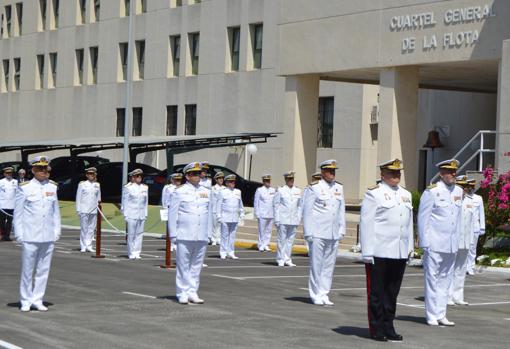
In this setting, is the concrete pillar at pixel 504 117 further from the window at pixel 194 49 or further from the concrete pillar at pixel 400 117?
the window at pixel 194 49

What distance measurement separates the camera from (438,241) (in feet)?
45.0

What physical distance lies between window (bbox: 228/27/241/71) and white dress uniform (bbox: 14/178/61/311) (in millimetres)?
32858

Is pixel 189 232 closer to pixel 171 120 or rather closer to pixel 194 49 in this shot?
pixel 194 49

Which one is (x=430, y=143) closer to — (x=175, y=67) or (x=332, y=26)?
(x=332, y=26)

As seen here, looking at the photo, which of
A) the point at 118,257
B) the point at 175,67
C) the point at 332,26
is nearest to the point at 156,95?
the point at 175,67

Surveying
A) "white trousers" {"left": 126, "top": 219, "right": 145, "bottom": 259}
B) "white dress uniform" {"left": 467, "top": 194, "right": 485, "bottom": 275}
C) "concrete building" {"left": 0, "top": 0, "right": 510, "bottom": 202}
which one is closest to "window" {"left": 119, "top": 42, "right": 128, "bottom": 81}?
"concrete building" {"left": 0, "top": 0, "right": 510, "bottom": 202}

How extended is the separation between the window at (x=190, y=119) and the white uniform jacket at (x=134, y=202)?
2495cm

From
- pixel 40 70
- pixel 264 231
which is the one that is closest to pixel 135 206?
pixel 264 231

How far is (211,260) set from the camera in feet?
78.4

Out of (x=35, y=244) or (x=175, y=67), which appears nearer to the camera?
(x=35, y=244)

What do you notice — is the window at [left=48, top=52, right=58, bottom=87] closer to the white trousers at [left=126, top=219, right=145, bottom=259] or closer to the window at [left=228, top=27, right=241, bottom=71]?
the window at [left=228, top=27, right=241, bottom=71]

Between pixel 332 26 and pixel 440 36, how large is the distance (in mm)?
4170

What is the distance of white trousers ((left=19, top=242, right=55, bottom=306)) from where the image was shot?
45.9 feet

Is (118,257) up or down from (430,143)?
down
